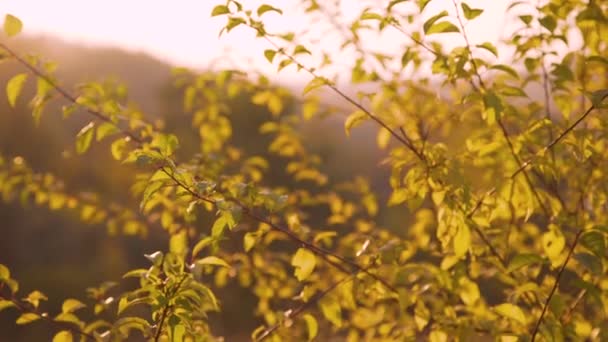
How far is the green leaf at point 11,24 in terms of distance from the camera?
6.62 feet

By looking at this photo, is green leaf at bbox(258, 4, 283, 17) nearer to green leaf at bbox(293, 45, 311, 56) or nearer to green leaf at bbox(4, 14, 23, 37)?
green leaf at bbox(293, 45, 311, 56)

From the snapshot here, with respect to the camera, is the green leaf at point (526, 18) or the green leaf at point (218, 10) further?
the green leaf at point (526, 18)

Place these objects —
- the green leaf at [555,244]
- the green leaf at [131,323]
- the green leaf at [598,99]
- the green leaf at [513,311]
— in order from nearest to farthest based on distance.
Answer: the green leaf at [598,99] → the green leaf at [131,323] → the green leaf at [513,311] → the green leaf at [555,244]

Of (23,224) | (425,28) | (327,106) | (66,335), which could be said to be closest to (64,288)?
(23,224)

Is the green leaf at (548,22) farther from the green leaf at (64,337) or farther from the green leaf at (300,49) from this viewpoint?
the green leaf at (64,337)

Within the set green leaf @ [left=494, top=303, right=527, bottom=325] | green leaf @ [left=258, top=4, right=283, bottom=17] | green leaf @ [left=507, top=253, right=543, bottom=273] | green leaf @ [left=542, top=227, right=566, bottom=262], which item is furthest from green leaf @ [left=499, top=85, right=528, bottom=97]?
green leaf @ [left=258, top=4, right=283, bottom=17]

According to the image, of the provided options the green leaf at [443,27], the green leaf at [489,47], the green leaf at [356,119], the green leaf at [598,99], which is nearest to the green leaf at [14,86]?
the green leaf at [356,119]

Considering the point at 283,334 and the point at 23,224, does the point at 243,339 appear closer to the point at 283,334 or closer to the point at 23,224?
the point at 23,224

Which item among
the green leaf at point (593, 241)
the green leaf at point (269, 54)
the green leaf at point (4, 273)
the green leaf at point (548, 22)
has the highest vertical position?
the green leaf at point (269, 54)

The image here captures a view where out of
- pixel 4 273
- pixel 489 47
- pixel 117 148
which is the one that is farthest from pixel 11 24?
pixel 489 47

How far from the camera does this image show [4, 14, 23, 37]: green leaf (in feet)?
6.62

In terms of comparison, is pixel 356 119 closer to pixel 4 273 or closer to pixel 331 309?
pixel 331 309

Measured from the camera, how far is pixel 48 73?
2.38 meters

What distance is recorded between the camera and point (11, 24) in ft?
6.63
